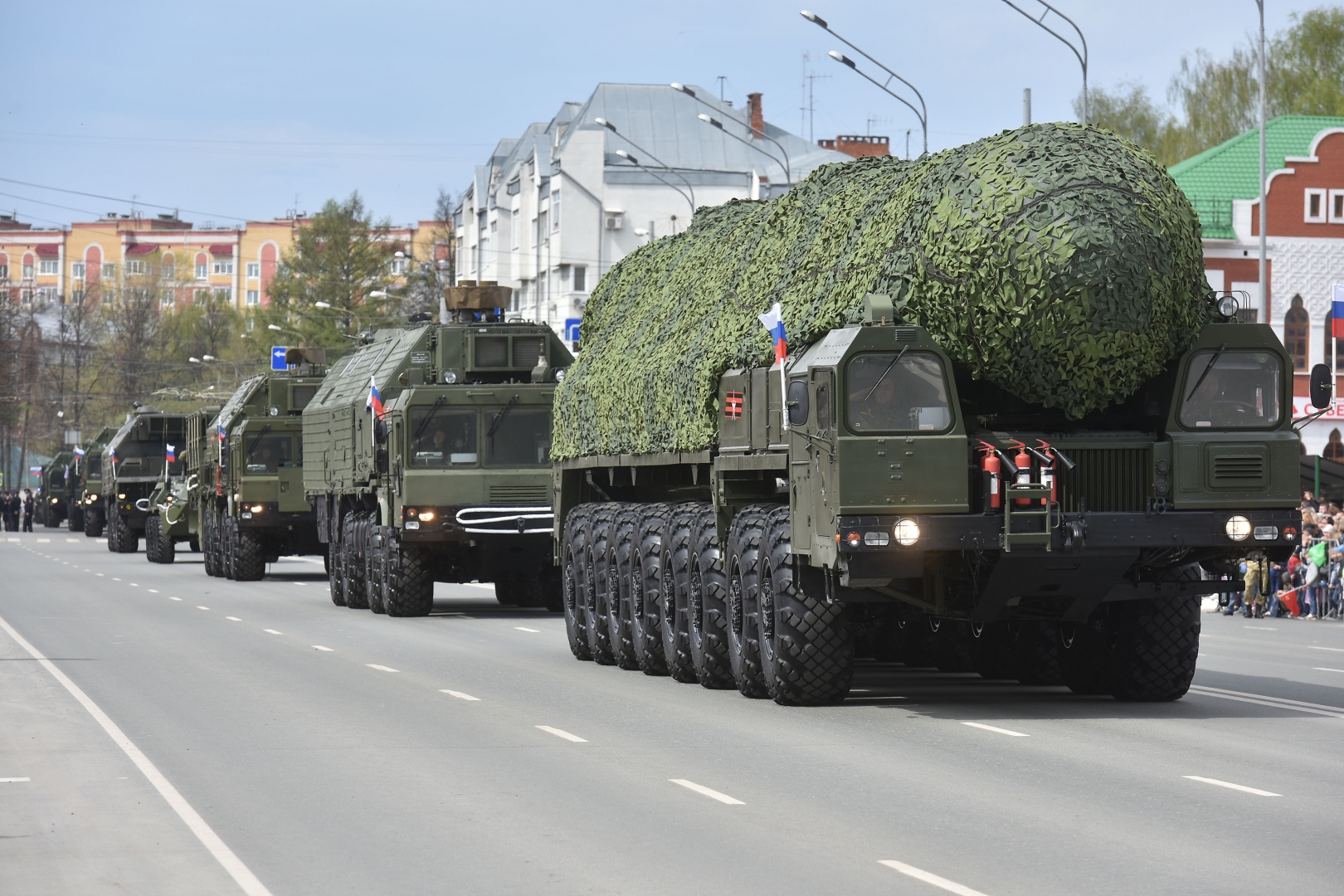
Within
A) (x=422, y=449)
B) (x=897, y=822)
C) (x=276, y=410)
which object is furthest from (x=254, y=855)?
(x=276, y=410)

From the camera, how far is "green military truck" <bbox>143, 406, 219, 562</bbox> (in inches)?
1903

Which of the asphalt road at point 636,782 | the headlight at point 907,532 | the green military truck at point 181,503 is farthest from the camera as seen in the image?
the green military truck at point 181,503

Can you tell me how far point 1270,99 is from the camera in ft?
218

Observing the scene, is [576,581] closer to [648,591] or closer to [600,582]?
[600,582]

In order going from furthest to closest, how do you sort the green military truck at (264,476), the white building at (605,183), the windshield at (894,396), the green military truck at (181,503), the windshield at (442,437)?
the white building at (605,183) < the green military truck at (181,503) < the green military truck at (264,476) < the windshield at (442,437) < the windshield at (894,396)

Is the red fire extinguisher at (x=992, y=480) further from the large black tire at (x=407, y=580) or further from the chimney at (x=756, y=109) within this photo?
the chimney at (x=756, y=109)

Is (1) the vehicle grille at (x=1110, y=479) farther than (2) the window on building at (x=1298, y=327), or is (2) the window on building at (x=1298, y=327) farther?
(2) the window on building at (x=1298, y=327)

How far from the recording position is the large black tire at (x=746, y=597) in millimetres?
16484

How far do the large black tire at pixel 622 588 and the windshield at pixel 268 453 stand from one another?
2100 centimetres

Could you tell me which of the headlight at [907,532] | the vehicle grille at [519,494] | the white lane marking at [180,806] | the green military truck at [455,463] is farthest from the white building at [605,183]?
the headlight at [907,532]

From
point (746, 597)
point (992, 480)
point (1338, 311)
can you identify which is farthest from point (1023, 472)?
point (1338, 311)

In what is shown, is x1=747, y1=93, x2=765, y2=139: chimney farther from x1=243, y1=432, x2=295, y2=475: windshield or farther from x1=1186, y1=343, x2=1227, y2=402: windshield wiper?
x1=1186, y1=343, x2=1227, y2=402: windshield wiper

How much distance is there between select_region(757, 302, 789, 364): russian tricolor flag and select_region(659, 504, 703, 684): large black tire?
8.32ft

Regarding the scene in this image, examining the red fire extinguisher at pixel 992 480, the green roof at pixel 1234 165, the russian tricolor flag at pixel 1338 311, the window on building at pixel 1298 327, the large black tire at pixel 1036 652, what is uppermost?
the green roof at pixel 1234 165
